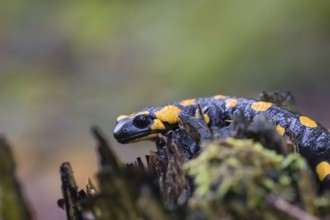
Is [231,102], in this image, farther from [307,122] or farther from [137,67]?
[137,67]

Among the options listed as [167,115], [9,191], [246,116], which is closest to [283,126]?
[246,116]

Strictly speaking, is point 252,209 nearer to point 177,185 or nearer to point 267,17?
point 177,185

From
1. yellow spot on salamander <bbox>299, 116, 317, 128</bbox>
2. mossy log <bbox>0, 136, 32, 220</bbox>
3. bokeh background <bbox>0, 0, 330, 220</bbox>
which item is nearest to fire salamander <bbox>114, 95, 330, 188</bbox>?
yellow spot on salamander <bbox>299, 116, 317, 128</bbox>

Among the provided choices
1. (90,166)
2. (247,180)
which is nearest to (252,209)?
(247,180)

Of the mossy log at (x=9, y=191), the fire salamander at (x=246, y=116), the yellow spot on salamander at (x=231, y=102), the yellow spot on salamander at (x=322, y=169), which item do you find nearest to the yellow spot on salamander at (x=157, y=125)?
the fire salamander at (x=246, y=116)

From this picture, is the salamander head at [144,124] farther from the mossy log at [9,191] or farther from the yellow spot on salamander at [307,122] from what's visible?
the mossy log at [9,191]

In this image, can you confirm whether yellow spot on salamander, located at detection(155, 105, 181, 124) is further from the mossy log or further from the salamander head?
the mossy log
